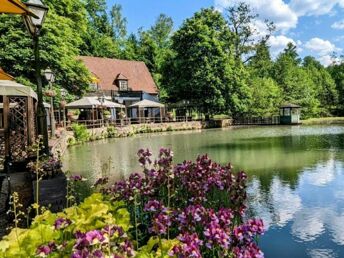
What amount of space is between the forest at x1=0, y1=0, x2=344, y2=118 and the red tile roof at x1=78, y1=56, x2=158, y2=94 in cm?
223

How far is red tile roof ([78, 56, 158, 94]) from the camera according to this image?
4506cm

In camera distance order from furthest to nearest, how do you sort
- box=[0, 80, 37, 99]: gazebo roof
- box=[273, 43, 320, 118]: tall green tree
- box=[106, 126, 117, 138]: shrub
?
box=[273, 43, 320, 118]: tall green tree < box=[106, 126, 117, 138]: shrub < box=[0, 80, 37, 99]: gazebo roof

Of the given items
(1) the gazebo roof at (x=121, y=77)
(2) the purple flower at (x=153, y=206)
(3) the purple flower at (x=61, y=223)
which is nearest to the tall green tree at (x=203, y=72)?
(1) the gazebo roof at (x=121, y=77)

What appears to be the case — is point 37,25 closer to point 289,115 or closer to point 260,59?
point 289,115

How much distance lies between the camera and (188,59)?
44125 millimetres

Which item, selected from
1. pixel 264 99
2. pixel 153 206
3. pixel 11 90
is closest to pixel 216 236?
pixel 153 206

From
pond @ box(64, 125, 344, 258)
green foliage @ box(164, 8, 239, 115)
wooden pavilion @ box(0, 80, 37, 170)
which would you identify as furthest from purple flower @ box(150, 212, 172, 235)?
green foliage @ box(164, 8, 239, 115)

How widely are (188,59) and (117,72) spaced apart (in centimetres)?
952

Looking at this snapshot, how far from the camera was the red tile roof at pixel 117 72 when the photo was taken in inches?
1774

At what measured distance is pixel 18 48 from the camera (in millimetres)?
26438

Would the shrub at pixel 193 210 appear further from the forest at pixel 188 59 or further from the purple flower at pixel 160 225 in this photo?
the forest at pixel 188 59

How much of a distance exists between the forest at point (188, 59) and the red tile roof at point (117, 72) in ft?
7.31

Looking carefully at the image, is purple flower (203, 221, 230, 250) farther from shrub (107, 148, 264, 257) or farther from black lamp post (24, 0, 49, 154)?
black lamp post (24, 0, 49, 154)

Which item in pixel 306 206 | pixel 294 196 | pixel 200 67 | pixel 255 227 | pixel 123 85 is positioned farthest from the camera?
pixel 123 85
